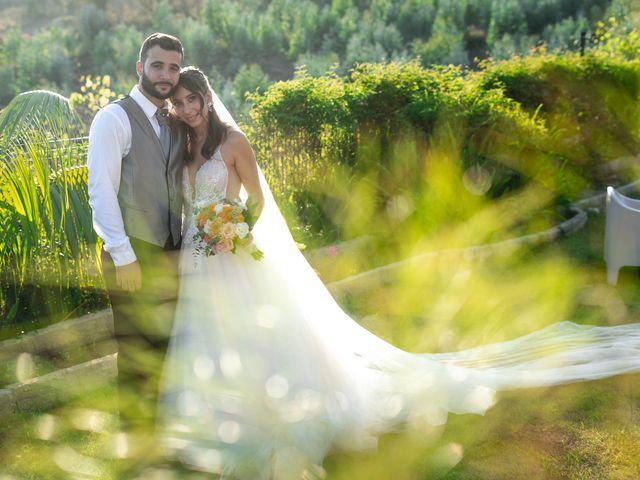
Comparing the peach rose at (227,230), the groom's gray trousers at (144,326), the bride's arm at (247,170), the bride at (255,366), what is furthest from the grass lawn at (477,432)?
the bride's arm at (247,170)

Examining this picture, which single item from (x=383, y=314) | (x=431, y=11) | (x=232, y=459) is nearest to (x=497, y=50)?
(x=431, y=11)

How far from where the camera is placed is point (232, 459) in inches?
157

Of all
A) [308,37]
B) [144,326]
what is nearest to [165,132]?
[144,326]

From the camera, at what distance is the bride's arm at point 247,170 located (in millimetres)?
4328

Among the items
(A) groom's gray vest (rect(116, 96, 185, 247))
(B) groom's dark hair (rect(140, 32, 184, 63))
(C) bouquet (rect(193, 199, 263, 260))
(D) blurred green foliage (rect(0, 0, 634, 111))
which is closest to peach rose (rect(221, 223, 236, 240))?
(C) bouquet (rect(193, 199, 263, 260))

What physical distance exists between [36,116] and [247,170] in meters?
2.35

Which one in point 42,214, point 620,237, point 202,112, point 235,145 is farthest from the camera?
point 620,237

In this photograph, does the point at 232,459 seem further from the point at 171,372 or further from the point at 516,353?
the point at 516,353

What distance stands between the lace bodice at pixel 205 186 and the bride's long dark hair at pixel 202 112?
0.06 m

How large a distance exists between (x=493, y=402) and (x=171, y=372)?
2.17 m

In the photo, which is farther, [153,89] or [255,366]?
[255,366]

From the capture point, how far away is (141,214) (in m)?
4.17

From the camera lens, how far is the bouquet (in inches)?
162

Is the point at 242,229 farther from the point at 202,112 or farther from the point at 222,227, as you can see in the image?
the point at 202,112
